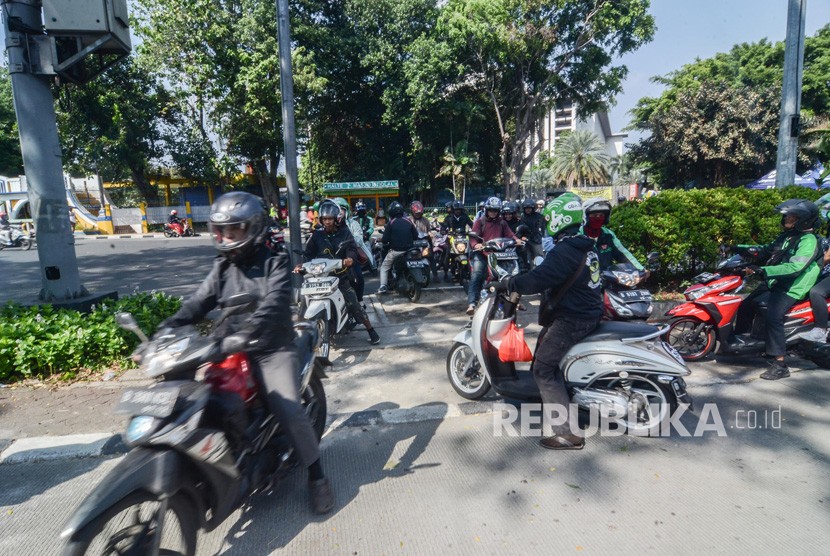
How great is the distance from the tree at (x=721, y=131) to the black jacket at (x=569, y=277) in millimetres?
26877

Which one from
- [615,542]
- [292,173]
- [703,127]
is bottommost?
[615,542]

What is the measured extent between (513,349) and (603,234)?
269 centimetres

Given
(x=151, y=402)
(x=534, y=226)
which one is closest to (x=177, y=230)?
(x=534, y=226)

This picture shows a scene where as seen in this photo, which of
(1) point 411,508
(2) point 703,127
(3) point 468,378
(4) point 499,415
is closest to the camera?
(1) point 411,508

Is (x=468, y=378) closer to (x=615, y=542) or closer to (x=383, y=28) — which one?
(x=615, y=542)

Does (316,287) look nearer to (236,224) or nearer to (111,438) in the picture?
(111,438)

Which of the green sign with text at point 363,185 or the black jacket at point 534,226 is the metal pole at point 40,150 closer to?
the black jacket at point 534,226

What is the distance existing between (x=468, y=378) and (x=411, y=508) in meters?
1.70

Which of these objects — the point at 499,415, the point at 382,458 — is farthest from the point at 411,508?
the point at 499,415

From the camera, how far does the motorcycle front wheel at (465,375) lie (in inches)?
177

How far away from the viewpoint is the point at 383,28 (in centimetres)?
2778

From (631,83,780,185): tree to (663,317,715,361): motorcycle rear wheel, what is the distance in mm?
24707

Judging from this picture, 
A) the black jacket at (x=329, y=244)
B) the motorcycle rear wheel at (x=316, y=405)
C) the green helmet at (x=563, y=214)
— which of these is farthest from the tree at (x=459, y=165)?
the motorcycle rear wheel at (x=316, y=405)

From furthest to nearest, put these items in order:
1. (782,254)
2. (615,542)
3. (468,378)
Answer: (782,254) < (468,378) < (615,542)
